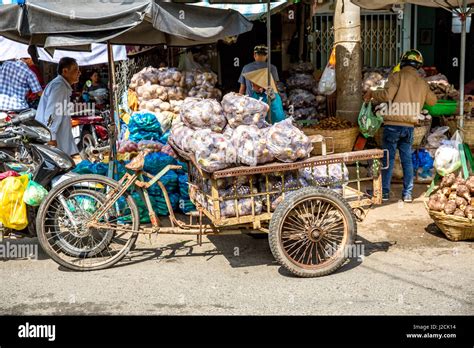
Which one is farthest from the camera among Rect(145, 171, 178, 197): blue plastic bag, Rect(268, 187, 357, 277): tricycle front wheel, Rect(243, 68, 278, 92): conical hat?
Rect(243, 68, 278, 92): conical hat

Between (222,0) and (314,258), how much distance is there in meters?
3.28

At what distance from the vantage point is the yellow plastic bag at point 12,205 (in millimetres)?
5629

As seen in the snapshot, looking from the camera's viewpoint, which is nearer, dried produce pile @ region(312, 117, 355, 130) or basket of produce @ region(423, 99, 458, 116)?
dried produce pile @ region(312, 117, 355, 130)

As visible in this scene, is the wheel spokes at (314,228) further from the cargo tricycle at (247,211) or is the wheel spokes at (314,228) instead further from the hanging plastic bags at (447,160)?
the hanging plastic bags at (447,160)

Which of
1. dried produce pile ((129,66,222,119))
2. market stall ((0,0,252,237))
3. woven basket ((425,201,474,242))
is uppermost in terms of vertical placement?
market stall ((0,0,252,237))

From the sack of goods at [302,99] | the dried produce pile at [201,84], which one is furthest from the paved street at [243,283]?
the sack of goods at [302,99]

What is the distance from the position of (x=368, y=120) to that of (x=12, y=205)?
4952 mm

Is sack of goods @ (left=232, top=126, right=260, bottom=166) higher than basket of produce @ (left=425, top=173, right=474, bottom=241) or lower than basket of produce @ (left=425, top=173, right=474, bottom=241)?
higher

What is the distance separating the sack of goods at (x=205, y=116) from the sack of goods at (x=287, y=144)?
511mm

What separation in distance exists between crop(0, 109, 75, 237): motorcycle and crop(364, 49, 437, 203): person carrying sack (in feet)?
13.2

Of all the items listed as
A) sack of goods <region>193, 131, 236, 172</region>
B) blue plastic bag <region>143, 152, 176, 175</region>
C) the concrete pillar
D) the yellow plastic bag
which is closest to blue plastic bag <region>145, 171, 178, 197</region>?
blue plastic bag <region>143, 152, 176, 175</region>

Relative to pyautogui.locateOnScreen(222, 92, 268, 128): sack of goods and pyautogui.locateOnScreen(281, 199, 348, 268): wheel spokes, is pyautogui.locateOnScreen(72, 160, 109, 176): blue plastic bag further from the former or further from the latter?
pyautogui.locateOnScreen(281, 199, 348, 268): wheel spokes

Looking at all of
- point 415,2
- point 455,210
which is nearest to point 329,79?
point 415,2

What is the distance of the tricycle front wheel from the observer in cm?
505
